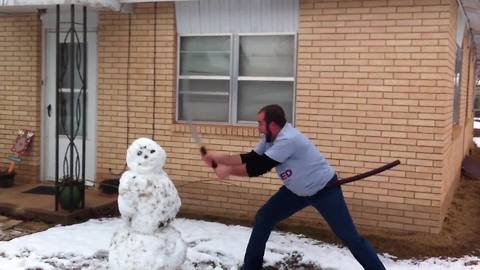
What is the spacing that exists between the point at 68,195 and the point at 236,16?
9.70 ft

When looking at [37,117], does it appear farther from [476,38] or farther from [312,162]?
[476,38]

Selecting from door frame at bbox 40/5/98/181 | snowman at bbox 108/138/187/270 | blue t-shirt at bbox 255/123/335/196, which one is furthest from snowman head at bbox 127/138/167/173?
door frame at bbox 40/5/98/181

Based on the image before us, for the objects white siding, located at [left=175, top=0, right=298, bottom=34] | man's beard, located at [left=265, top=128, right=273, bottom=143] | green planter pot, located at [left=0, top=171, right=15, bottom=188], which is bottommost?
green planter pot, located at [left=0, top=171, right=15, bottom=188]

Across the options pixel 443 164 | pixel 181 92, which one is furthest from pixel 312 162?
pixel 181 92

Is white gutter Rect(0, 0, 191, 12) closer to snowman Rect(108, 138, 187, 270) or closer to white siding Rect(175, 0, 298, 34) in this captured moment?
white siding Rect(175, 0, 298, 34)

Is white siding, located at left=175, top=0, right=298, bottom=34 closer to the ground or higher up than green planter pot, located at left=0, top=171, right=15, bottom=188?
higher up

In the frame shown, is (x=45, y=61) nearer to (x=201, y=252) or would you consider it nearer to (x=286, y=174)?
(x=201, y=252)

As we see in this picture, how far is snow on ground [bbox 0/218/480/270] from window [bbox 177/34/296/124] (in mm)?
1625

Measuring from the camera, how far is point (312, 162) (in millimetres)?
4785

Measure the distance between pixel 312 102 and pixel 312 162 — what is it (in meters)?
2.11

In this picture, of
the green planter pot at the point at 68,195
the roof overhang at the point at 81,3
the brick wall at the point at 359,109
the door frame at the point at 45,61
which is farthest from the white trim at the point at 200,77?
the green planter pot at the point at 68,195

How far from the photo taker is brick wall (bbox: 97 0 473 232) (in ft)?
20.7

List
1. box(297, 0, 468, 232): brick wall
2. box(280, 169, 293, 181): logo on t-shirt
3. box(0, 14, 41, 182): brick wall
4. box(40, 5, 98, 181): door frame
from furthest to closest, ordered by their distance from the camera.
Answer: box(0, 14, 41, 182): brick wall, box(40, 5, 98, 181): door frame, box(297, 0, 468, 232): brick wall, box(280, 169, 293, 181): logo on t-shirt

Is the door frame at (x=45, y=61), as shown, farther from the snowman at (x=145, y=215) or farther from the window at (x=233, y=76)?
the snowman at (x=145, y=215)
